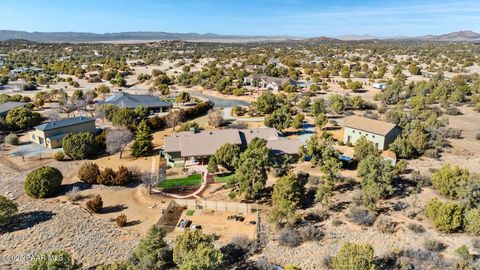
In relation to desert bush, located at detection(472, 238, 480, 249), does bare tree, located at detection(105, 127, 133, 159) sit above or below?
above

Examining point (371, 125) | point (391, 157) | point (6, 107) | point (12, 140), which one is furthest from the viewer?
point (6, 107)

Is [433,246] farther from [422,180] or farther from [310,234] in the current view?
[422,180]

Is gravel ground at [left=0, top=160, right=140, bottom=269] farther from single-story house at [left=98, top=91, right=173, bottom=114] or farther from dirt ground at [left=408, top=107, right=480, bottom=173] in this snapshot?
single-story house at [left=98, top=91, right=173, bottom=114]

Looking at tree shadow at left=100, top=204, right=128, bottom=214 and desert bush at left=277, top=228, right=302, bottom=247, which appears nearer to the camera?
desert bush at left=277, top=228, right=302, bottom=247

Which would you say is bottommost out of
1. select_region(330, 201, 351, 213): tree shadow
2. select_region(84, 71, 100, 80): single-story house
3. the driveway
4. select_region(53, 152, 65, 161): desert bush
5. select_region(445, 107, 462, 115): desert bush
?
select_region(330, 201, 351, 213): tree shadow

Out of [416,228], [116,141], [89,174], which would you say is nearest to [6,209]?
[89,174]

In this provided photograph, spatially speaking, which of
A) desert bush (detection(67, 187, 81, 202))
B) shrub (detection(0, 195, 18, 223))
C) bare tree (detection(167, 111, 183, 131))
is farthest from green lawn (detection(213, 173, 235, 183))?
bare tree (detection(167, 111, 183, 131))
